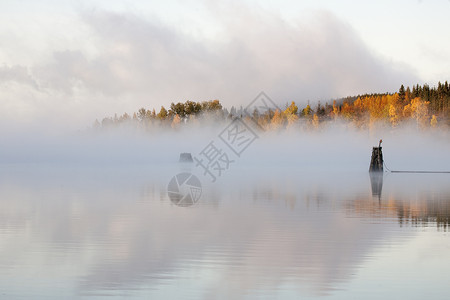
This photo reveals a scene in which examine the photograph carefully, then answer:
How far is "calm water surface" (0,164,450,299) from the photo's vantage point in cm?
1255

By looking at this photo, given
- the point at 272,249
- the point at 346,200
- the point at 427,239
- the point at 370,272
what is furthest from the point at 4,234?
the point at 346,200

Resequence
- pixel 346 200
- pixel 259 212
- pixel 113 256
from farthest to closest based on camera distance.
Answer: pixel 346 200, pixel 259 212, pixel 113 256

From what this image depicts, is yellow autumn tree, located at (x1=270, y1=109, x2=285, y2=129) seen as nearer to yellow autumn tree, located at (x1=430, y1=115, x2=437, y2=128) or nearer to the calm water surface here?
yellow autumn tree, located at (x1=430, y1=115, x2=437, y2=128)

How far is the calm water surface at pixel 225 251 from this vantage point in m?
12.5

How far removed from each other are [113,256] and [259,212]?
11.6 meters

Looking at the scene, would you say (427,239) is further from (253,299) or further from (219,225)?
(253,299)

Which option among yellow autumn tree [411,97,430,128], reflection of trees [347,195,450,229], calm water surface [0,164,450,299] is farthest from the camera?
yellow autumn tree [411,97,430,128]

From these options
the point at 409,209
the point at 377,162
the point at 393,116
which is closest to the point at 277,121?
the point at 393,116

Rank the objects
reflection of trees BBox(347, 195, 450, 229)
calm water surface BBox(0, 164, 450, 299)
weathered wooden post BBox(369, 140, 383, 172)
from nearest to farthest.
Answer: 1. calm water surface BBox(0, 164, 450, 299)
2. reflection of trees BBox(347, 195, 450, 229)
3. weathered wooden post BBox(369, 140, 383, 172)

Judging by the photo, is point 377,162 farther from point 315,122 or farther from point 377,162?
point 315,122

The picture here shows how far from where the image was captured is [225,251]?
1677cm

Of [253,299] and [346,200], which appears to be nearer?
[253,299]

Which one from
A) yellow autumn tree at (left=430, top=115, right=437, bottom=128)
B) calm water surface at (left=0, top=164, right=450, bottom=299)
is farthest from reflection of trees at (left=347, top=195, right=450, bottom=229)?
yellow autumn tree at (left=430, top=115, right=437, bottom=128)

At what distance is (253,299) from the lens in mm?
11797
